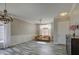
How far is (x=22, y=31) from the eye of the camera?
276 cm

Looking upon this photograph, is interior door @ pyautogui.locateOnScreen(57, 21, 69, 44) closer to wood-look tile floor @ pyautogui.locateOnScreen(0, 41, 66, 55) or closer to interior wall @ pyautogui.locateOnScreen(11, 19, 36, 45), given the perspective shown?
wood-look tile floor @ pyautogui.locateOnScreen(0, 41, 66, 55)

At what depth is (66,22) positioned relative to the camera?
269 centimetres

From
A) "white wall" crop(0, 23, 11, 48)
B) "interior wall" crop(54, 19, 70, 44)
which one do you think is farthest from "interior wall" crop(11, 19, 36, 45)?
"interior wall" crop(54, 19, 70, 44)

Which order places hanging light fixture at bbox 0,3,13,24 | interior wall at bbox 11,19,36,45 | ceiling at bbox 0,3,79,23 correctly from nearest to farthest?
hanging light fixture at bbox 0,3,13,24, ceiling at bbox 0,3,79,23, interior wall at bbox 11,19,36,45

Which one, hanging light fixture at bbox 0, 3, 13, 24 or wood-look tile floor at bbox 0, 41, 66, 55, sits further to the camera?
wood-look tile floor at bbox 0, 41, 66, 55

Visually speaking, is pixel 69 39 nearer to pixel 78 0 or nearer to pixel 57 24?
pixel 57 24

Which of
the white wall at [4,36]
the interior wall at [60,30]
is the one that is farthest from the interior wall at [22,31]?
the interior wall at [60,30]

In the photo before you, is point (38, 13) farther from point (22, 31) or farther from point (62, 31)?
point (62, 31)

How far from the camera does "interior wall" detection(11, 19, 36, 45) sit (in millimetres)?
2684
